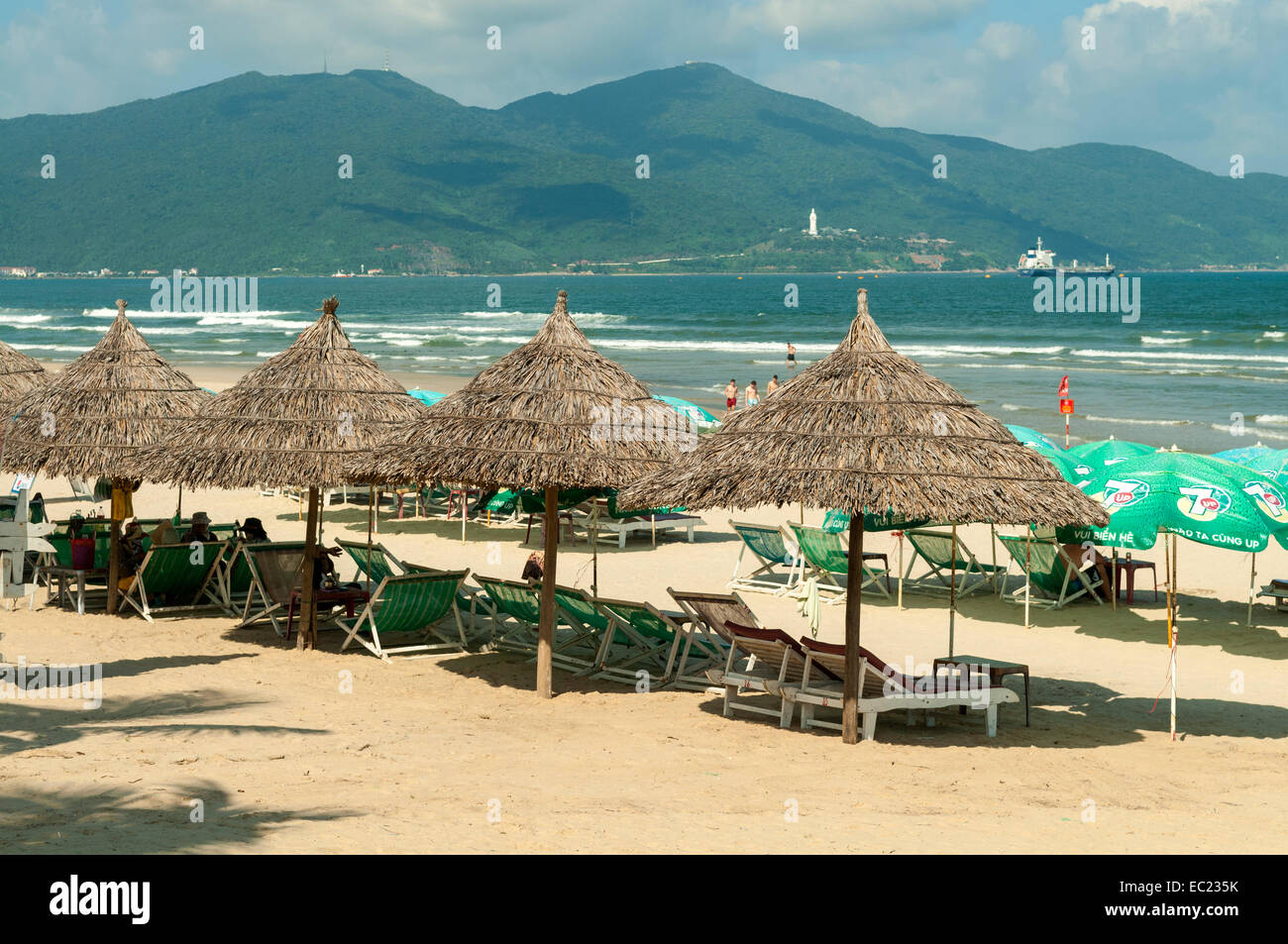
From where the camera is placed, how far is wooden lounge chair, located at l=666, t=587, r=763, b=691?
9719mm

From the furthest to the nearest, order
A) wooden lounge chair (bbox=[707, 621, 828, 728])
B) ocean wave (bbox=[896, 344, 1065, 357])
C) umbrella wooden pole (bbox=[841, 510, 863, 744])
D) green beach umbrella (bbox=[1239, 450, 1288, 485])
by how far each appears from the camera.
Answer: ocean wave (bbox=[896, 344, 1065, 357])
green beach umbrella (bbox=[1239, 450, 1288, 485])
wooden lounge chair (bbox=[707, 621, 828, 728])
umbrella wooden pole (bbox=[841, 510, 863, 744])

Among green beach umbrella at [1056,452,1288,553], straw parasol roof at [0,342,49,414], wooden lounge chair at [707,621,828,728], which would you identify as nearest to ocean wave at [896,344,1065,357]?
straw parasol roof at [0,342,49,414]

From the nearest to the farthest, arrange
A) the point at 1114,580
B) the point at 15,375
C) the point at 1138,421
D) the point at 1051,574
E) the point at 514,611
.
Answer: the point at 514,611, the point at 1114,580, the point at 1051,574, the point at 15,375, the point at 1138,421

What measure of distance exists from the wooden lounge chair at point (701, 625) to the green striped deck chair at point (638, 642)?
90mm

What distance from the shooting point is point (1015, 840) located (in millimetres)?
6164

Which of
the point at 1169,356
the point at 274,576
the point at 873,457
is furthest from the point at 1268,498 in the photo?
the point at 1169,356

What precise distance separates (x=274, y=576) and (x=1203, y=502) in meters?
7.96

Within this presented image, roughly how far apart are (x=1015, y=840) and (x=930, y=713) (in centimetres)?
279

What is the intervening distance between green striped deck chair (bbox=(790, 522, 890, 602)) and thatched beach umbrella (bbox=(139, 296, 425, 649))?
4651mm

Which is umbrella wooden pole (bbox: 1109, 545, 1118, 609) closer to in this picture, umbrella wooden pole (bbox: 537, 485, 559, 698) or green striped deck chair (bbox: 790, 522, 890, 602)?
green striped deck chair (bbox: 790, 522, 890, 602)

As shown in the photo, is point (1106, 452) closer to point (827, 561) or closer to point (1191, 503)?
point (1191, 503)

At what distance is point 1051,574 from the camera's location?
1311 centimetres

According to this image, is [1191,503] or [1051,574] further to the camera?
[1051,574]

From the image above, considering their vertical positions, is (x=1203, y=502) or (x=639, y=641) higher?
(x=1203, y=502)
